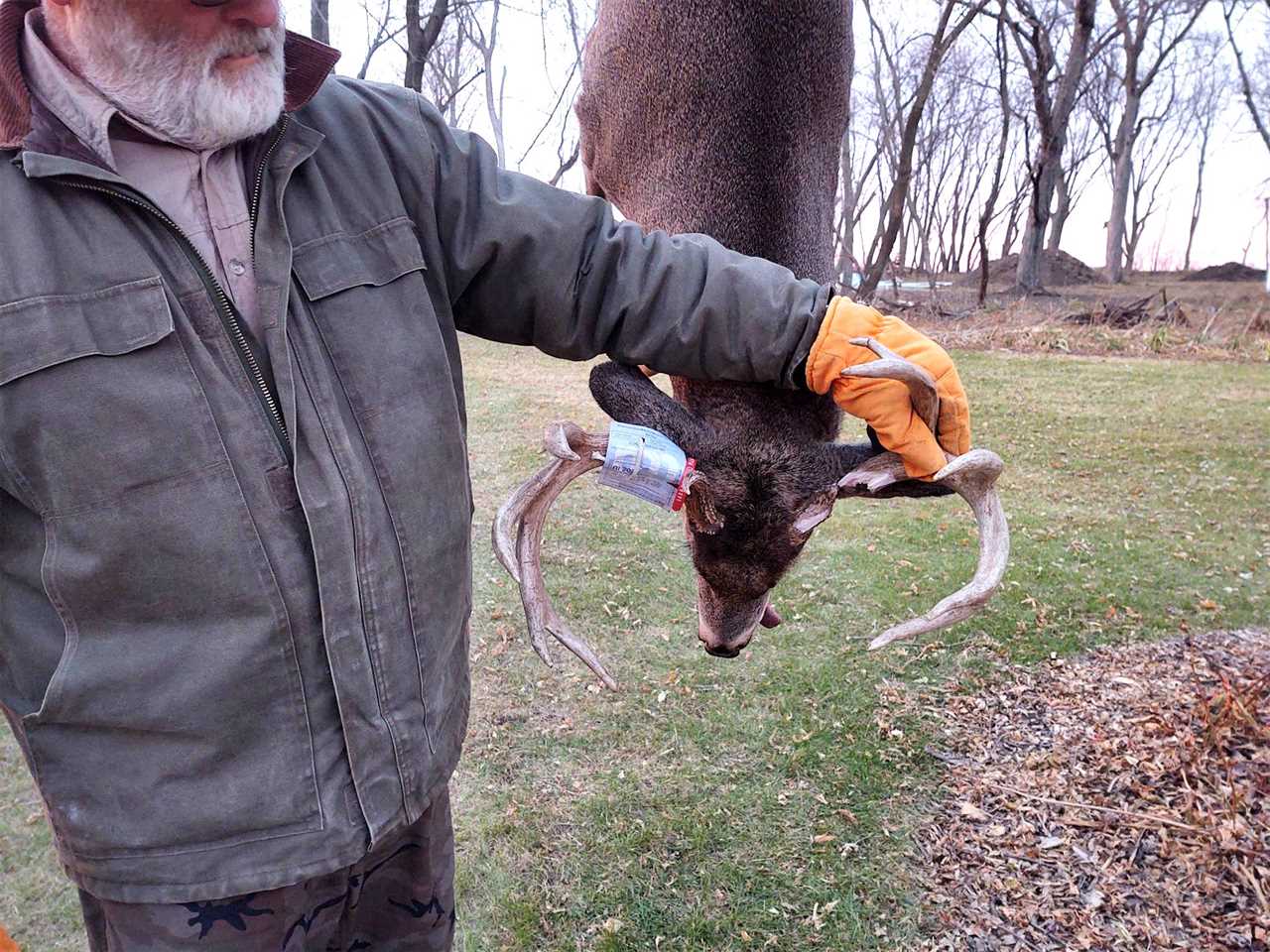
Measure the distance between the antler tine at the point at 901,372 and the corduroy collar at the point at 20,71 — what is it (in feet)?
4.44

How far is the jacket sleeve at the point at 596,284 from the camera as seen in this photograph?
7.08 ft

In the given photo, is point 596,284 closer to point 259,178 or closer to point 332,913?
point 259,178

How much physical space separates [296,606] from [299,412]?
372 millimetres

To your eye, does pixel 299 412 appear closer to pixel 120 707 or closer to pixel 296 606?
pixel 296 606

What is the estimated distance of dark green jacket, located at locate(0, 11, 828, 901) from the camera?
1626mm

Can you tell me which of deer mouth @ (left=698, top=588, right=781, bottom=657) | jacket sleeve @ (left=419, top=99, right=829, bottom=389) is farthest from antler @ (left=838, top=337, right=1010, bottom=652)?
deer mouth @ (left=698, top=588, right=781, bottom=657)

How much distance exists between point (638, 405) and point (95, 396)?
5.15ft

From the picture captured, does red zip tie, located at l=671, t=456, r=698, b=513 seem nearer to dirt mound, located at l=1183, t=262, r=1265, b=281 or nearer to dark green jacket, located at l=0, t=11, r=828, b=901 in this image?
dark green jacket, located at l=0, t=11, r=828, b=901

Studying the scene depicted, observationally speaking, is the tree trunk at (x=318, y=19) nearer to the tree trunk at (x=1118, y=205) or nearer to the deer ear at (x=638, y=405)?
the deer ear at (x=638, y=405)

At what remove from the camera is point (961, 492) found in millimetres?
2586

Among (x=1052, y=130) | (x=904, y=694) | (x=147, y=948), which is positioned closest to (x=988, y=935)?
(x=904, y=694)

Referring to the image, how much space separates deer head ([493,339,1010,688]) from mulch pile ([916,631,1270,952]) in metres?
1.64

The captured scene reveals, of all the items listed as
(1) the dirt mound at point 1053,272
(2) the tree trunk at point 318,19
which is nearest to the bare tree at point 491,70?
(2) the tree trunk at point 318,19

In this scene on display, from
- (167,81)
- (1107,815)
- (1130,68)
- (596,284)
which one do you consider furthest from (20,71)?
(1130,68)
